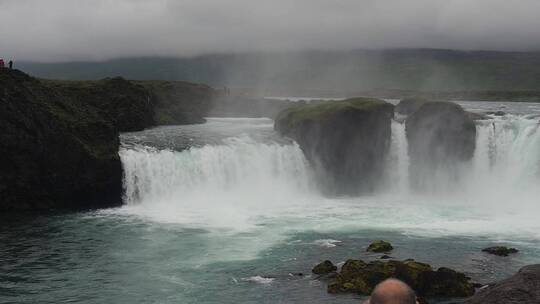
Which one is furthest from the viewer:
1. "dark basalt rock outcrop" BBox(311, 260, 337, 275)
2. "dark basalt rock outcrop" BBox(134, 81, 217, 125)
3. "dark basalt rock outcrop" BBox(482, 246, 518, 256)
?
"dark basalt rock outcrop" BBox(134, 81, 217, 125)

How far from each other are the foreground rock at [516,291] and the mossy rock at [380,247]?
12067mm

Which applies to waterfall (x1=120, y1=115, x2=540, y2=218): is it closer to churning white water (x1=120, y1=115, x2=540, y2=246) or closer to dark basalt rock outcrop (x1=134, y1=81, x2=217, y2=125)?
churning white water (x1=120, y1=115, x2=540, y2=246)

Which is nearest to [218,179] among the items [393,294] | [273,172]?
[273,172]

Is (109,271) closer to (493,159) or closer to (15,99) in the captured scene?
(15,99)

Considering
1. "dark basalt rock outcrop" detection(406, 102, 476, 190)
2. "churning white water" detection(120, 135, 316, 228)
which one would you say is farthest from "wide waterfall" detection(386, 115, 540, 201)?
"churning white water" detection(120, 135, 316, 228)

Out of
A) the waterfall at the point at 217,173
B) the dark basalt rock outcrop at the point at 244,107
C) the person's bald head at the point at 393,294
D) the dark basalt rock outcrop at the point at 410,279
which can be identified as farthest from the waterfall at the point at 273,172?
the dark basalt rock outcrop at the point at 244,107

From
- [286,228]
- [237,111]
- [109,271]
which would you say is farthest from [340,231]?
[237,111]

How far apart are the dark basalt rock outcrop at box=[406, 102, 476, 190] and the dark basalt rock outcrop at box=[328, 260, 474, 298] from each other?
3312cm

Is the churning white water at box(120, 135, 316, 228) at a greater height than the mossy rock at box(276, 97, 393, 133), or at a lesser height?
lesser

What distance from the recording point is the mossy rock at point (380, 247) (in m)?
32.2

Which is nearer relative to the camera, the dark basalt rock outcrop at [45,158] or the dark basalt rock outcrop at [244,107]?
the dark basalt rock outcrop at [45,158]

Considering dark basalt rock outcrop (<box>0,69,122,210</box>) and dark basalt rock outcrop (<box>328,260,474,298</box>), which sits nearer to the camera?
dark basalt rock outcrop (<box>328,260,474,298</box>)

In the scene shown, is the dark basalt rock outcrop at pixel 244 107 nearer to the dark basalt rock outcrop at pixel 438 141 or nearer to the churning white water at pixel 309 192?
the churning white water at pixel 309 192

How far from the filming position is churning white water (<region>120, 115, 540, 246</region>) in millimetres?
41219
